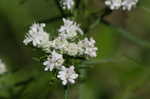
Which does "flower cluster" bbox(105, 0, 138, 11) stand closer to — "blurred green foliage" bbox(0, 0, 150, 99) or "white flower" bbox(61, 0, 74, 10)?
"white flower" bbox(61, 0, 74, 10)

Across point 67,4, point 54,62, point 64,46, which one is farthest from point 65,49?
point 67,4

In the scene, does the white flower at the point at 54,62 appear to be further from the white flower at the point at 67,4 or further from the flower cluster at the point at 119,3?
the flower cluster at the point at 119,3

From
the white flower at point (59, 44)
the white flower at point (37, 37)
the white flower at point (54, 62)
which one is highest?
the white flower at point (37, 37)

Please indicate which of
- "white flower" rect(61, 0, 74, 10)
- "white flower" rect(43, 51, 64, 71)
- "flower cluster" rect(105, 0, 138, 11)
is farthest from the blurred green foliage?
"white flower" rect(43, 51, 64, 71)

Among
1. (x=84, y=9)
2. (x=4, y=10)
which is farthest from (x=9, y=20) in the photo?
(x=84, y=9)

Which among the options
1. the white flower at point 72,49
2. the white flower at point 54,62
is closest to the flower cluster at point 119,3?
the white flower at point 72,49

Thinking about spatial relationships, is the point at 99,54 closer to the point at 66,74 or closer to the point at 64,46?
the point at 64,46
